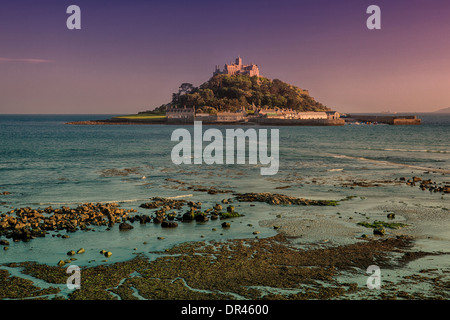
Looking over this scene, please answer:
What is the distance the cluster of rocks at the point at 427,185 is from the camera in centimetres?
3223

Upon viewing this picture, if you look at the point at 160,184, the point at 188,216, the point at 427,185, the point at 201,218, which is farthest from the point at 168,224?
the point at 427,185

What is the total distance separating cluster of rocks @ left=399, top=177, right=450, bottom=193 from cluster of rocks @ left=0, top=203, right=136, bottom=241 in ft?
78.9

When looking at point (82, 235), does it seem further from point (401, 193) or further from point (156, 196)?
point (401, 193)

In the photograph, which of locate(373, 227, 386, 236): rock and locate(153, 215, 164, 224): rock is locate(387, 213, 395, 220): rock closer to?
locate(373, 227, 386, 236): rock

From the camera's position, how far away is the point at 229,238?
2002 centimetres

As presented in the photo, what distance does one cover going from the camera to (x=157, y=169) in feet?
158

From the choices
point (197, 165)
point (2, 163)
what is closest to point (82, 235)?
point (197, 165)

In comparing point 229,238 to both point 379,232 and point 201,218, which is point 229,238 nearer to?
point 201,218

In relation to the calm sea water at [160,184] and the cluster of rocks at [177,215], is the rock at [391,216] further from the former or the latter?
the cluster of rocks at [177,215]

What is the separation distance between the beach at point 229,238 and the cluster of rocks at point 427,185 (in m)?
0.16

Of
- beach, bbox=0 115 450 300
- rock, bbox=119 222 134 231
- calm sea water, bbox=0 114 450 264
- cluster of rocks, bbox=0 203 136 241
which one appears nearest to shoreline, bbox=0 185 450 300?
beach, bbox=0 115 450 300

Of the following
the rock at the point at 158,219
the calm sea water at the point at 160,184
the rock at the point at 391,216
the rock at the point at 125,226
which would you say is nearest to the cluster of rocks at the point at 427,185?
the calm sea water at the point at 160,184

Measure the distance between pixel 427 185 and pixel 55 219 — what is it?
97.0ft

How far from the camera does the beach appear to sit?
14.2 m
